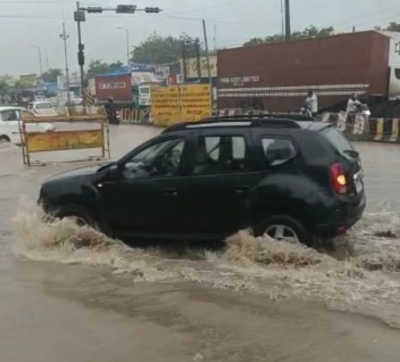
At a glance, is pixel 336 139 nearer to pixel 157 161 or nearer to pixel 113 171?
pixel 157 161

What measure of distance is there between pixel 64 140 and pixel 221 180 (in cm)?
1294

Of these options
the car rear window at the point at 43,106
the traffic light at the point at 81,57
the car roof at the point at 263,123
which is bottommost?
the car rear window at the point at 43,106

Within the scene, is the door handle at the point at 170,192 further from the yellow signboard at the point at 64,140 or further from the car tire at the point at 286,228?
the yellow signboard at the point at 64,140

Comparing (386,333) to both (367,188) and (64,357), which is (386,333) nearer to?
(64,357)

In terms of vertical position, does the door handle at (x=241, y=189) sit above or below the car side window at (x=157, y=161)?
below

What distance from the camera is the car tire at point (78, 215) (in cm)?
820

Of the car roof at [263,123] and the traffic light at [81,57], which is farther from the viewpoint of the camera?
the traffic light at [81,57]

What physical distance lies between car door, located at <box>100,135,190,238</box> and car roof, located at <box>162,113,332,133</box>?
0.25 meters

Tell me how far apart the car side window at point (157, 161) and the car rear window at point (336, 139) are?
1.61 m

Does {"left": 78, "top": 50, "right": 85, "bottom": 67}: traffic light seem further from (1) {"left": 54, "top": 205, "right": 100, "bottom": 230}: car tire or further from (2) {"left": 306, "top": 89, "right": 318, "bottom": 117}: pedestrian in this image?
(1) {"left": 54, "top": 205, "right": 100, "bottom": 230}: car tire

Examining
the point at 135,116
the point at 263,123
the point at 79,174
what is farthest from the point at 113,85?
the point at 263,123

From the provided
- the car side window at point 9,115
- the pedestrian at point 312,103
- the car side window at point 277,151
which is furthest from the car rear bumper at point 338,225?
the car side window at point 9,115

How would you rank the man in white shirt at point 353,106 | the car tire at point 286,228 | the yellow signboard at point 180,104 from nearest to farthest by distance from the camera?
the car tire at point 286,228 → the man in white shirt at point 353,106 → the yellow signboard at point 180,104

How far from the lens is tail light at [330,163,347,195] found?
6988 millimetres
